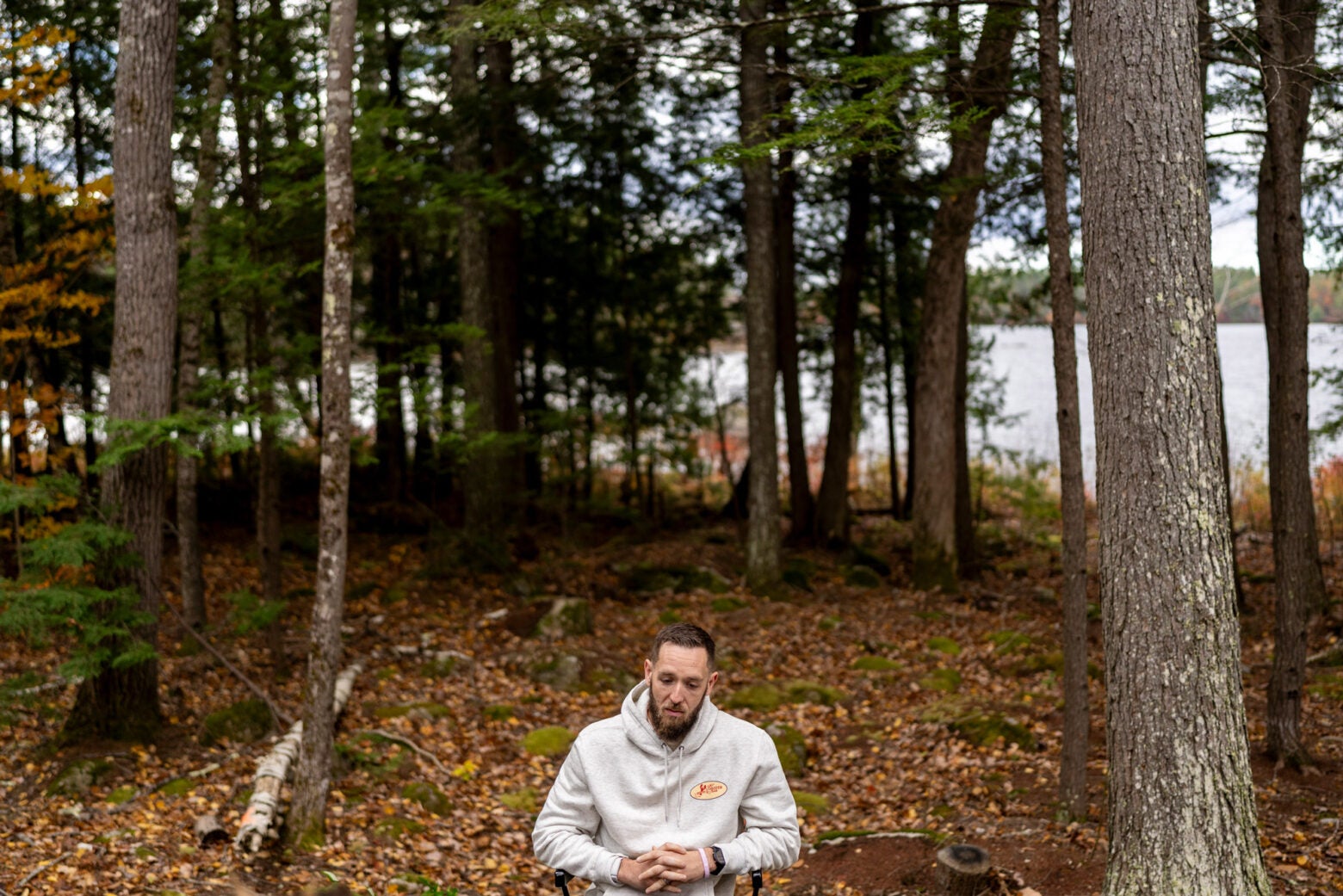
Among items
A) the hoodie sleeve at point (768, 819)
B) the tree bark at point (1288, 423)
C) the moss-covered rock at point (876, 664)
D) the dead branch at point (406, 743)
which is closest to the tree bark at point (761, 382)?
the moss-covered rock at point (876, 664)

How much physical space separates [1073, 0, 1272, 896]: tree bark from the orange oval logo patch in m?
1.97

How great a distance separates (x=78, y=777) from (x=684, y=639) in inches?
244

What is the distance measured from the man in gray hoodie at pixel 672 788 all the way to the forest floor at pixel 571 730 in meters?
2.94

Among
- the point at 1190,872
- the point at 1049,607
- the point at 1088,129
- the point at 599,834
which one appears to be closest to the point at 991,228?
the point at 1049,607

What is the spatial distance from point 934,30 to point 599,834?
6.29 metres

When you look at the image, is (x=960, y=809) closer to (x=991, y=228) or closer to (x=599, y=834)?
(x=599, y=834)

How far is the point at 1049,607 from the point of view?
1448cm

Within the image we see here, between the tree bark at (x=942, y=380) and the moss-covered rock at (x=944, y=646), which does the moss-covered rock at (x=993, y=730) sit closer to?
the moss-covered rock at (x=944, y=646)

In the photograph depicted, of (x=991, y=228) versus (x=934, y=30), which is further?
(x=991, y=228)

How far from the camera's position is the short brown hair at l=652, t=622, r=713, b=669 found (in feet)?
12.1

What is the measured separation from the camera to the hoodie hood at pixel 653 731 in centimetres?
374

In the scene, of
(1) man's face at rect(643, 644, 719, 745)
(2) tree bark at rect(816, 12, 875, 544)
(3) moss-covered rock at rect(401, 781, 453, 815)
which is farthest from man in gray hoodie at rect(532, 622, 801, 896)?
(2) tree bark at rect(816, 12, 875, 544)

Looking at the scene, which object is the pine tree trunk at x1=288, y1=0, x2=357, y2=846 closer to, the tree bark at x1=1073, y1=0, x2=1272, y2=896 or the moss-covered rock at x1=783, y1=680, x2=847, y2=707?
the moss-covered rock at x1=783, y1=680, x2=847, y2=707

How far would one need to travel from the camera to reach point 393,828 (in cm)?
761
